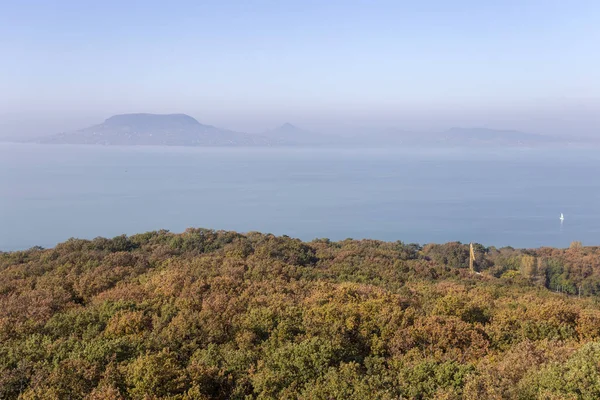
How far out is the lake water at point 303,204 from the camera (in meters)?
44.7

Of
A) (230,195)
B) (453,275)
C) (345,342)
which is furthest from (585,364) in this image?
(230,195)

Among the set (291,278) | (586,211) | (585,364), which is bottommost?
(586,211)

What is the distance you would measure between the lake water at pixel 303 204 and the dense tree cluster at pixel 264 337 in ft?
97.2

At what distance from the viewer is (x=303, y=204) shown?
191 feet

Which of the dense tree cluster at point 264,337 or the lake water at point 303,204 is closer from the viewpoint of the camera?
the dense tree cluster at point 264,337

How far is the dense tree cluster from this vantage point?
Answer: 592 centimetres

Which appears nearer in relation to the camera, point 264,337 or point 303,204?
point 264,337

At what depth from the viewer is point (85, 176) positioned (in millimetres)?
75938

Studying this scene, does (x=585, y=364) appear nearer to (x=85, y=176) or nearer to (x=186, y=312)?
(x=186, y=312)

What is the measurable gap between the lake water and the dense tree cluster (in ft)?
97.2

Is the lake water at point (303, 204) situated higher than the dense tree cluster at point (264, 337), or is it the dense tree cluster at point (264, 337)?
the dense tree cluster at point (264, 337)

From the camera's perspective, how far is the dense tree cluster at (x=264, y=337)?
5.92 meters

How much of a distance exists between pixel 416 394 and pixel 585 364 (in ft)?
6.39

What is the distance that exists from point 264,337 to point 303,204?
1955 inches
